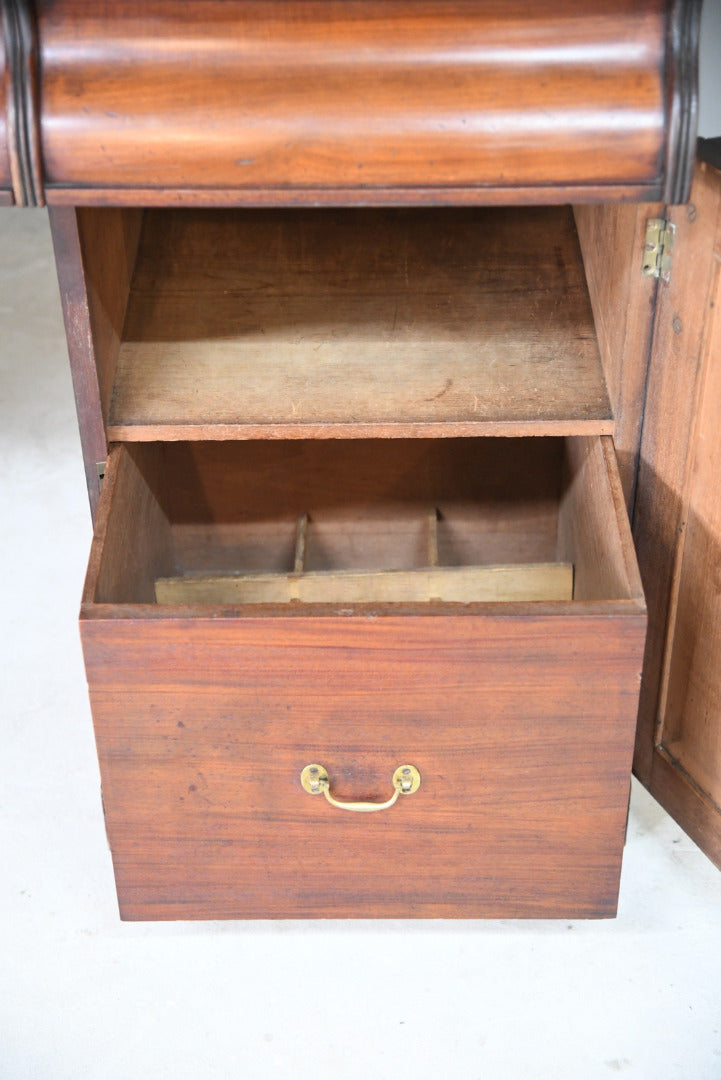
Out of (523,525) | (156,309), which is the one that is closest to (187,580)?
(156,309)

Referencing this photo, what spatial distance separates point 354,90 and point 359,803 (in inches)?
23.8

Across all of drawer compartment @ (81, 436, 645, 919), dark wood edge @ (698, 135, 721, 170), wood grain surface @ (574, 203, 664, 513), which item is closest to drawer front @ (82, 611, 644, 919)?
drawer compartment @ (81, 436, 645, 919)

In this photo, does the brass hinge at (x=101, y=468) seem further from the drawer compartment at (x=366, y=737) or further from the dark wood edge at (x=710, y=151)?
the dark wood edge at (x=710, y=151)

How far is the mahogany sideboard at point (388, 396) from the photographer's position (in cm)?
95

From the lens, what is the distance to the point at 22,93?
3.11 feet

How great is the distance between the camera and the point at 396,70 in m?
0.95

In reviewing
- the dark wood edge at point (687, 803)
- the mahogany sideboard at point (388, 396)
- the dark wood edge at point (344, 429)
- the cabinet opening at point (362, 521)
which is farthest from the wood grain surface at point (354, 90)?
the dark wood edge at point (687, 803)

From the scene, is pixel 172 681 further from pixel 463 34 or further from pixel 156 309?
pixel 463 34

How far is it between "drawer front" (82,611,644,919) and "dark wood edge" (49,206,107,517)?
24cm

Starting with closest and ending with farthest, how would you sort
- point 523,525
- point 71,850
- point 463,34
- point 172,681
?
point 463,34 → point 172,681 → point 71,850 → point 523,525

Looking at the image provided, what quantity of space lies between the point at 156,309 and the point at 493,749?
570mm

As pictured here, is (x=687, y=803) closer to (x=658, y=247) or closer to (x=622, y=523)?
(x=622, y=523)

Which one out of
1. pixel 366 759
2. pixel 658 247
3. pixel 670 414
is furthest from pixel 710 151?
pixel 366 759

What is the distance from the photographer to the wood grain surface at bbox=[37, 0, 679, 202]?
95 cm
